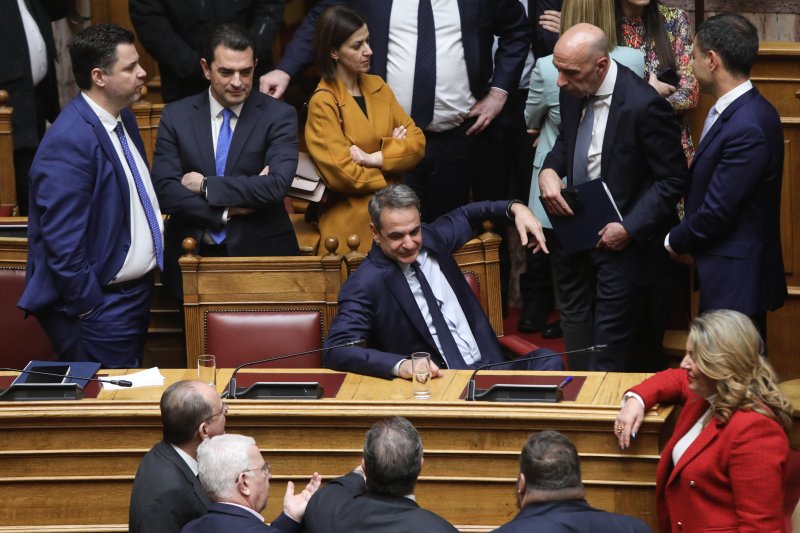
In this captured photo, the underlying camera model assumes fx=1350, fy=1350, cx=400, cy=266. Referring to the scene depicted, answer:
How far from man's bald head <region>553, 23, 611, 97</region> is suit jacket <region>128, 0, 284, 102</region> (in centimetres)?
145

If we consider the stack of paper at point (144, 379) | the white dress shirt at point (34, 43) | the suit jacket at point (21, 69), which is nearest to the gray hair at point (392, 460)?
the stack of paper at point (144, 379)

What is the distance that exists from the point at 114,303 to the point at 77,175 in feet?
1.34

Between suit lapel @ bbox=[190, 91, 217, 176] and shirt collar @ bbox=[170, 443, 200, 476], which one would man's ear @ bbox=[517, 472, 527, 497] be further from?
suit lapel @ bbox=[190, 91, 217, 176]

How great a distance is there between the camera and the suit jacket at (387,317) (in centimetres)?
371

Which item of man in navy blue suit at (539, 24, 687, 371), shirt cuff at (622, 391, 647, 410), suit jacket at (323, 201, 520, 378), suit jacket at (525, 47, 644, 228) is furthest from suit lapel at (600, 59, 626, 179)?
shirt cuff at (622, 391, 647, 410)

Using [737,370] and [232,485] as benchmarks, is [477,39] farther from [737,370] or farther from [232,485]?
[232,485]

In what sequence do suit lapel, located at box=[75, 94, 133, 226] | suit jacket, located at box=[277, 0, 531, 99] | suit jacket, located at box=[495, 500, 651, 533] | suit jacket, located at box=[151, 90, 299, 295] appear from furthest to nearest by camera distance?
suit jacket, located at box=[277, 0, 531, 99], suit jacket, located at box=[151, 90, 299, 295], suit lapel, located at box=[75, 94, 133, 226], suit jacket, located at box=[495, 500, 651, 533]

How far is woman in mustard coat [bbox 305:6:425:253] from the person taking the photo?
4.48 m

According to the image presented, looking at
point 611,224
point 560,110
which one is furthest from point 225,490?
point 560,110

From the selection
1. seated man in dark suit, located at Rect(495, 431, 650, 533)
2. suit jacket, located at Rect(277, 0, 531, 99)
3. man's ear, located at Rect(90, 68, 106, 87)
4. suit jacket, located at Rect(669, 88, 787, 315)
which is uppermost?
suit jacket, located at Rect(277, 0, 531, 99)

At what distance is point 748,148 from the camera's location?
3.83 meters

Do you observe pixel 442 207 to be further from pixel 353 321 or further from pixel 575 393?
pixel 575 393

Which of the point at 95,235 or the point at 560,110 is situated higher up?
the point at 560,110

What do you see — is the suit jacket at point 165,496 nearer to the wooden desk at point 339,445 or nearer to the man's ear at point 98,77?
the wooden desk at point 339,445
